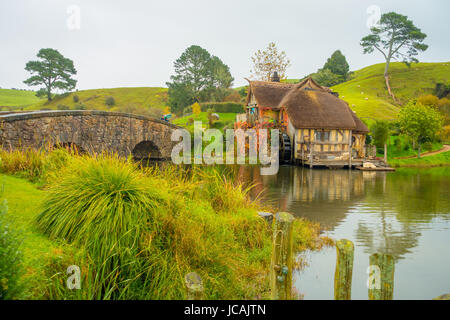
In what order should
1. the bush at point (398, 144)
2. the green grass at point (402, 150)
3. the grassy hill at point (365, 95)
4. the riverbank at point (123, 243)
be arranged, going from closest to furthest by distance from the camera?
the riverbank at point (123, 243) → the green grass at point (402, 150) → the bush at point (398, 144) → the grassy hill at point (365, 95)

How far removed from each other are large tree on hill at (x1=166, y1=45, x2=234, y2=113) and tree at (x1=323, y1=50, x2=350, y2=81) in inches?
849

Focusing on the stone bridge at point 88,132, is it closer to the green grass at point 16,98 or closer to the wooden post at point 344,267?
the wooden post at point 344,267

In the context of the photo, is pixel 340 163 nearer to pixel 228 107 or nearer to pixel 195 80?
pixel 228 107

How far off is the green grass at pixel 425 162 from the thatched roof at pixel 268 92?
36.6 ft

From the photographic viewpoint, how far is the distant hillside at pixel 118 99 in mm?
55100

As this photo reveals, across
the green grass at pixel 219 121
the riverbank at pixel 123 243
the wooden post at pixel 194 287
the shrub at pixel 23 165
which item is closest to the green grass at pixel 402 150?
the green grass at pixel 219 121

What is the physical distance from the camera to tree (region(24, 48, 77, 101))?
52.1 metres

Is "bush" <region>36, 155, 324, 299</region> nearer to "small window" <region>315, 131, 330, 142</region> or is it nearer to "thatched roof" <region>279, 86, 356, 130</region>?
"thatched roof" <region>279, 86, 356, 130</region>

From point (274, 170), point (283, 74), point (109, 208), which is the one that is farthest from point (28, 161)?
point (283, 74)

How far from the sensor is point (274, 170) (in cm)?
2181

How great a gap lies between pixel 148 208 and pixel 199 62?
52.8 m

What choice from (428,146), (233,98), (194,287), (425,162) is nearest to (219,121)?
(233,98)

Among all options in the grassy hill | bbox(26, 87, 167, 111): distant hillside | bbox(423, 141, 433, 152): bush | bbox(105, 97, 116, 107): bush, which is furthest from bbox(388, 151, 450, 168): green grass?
bbox(105, 97, 116, 107): bush

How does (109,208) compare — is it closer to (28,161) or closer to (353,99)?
(28,161)
